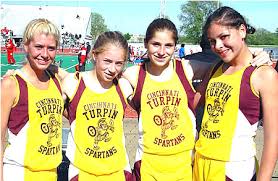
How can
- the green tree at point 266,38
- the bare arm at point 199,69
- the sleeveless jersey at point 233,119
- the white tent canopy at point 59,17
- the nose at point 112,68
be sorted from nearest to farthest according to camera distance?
1. the sleeveless jersey at point 233,119
2. the nose at point 112,68
3. the bare arm at point 199,69
4. the white tent canopy at point 59,17
5. the green tree at point 266,38

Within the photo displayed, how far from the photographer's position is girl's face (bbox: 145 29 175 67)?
3.11 m

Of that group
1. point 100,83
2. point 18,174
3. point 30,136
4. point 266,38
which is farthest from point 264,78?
point 266,38

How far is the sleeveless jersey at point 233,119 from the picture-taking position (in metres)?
2.82

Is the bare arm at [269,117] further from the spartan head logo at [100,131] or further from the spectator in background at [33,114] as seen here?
the spectator in background at [33,114]

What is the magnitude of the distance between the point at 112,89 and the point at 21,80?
2.15 feet

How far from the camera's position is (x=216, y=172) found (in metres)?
2.89

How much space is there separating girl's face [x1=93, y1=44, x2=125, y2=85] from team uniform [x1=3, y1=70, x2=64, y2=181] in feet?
1.38

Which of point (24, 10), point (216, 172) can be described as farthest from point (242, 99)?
point (24, 10)

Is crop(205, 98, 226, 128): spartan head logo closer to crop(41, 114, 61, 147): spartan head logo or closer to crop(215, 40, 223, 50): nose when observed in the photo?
crop(215, 40, 223, 50): nose

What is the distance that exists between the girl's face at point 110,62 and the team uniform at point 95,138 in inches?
5.6

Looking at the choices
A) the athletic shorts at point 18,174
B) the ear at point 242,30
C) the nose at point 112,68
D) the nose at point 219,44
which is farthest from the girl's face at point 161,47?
the athletic shorts at point 18,174

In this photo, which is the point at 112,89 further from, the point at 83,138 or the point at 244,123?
the point at 244,123

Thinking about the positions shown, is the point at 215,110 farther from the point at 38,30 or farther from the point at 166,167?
the point at 38,30

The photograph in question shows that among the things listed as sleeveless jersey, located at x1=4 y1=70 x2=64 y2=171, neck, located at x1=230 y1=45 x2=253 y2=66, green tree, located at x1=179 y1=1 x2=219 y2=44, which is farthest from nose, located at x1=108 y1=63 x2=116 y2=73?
green tree, located at x1=179 y1=1 x2=219 y2=44
